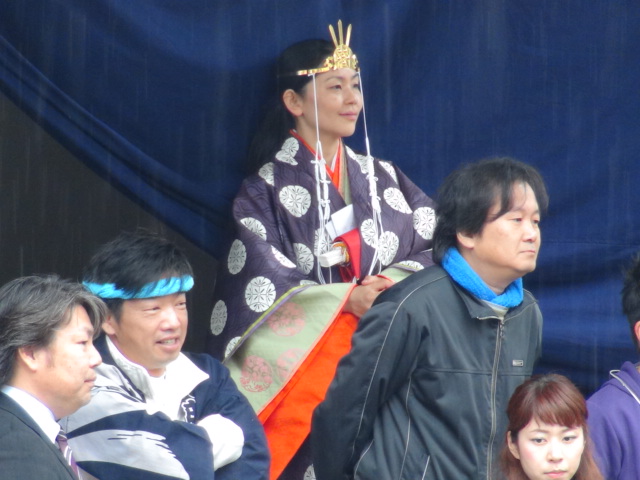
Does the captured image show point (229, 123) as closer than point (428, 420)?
No

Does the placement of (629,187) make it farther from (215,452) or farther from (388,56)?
(215,452)

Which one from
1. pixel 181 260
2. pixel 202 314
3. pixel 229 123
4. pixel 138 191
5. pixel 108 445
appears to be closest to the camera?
pixel 108 445

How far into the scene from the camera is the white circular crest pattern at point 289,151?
394cm

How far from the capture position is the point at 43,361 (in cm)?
243

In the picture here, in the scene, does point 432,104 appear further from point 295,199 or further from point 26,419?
point 26,419

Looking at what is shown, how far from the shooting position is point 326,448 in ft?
9.79

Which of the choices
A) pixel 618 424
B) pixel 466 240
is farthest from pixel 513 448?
pixel 466 240

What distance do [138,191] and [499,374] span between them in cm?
141

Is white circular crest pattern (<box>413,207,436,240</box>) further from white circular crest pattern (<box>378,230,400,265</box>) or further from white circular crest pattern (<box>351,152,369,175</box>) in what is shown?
white circular crest pattern (<box>351,152,369,175</box>)

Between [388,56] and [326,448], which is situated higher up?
[388,56]

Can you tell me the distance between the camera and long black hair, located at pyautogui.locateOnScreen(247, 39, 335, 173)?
3.97 metres

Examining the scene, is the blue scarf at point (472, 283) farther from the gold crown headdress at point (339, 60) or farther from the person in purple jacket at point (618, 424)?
the gold crown headdress at point (339, 60)

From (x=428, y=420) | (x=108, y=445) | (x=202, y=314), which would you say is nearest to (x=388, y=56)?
(x=202, y=314)

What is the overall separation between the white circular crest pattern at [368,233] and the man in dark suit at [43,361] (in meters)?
1.43
